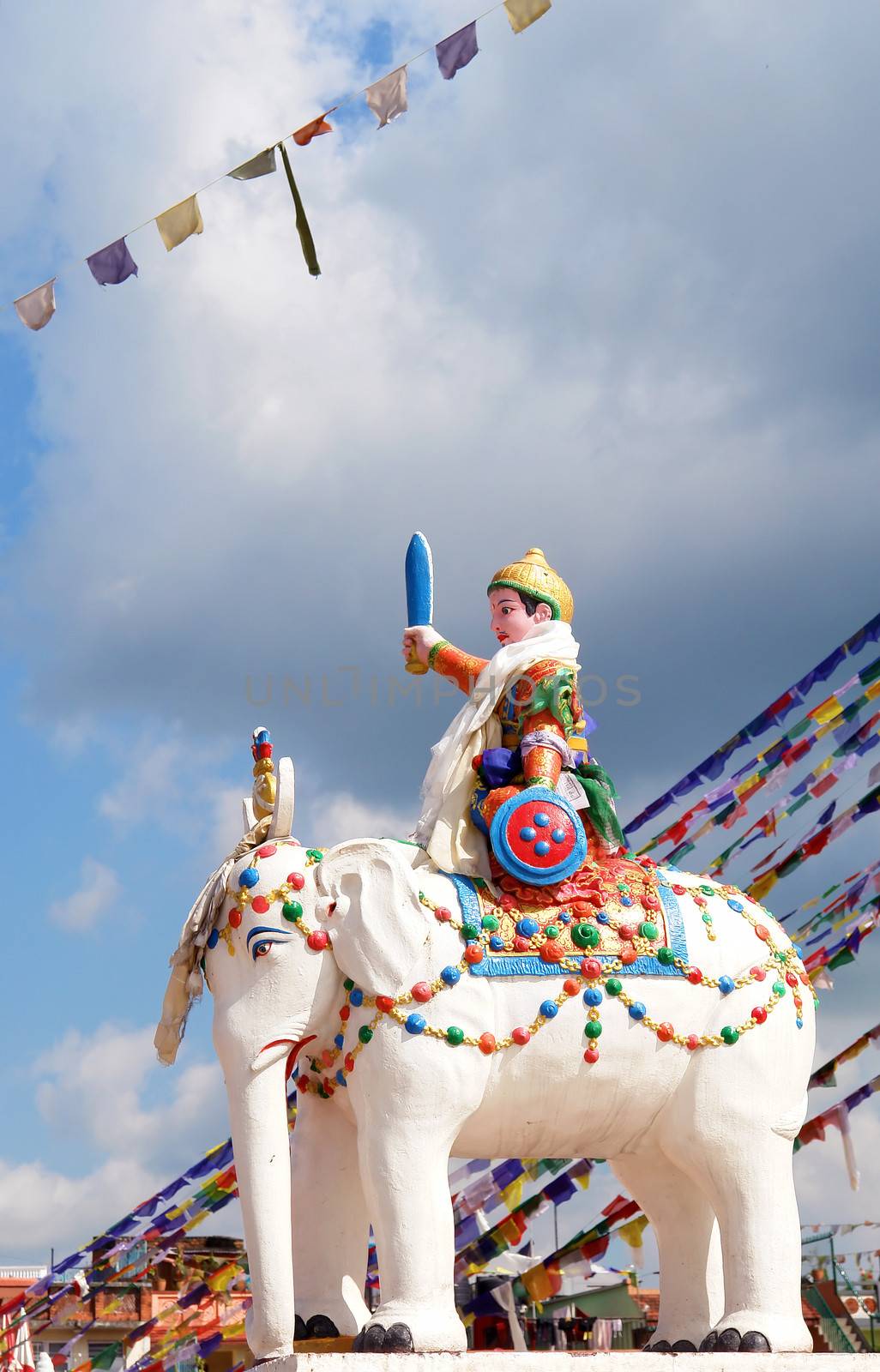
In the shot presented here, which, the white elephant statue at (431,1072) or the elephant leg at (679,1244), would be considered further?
the elephant leg at (679,1244)

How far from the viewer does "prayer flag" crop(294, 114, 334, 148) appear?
8227mm

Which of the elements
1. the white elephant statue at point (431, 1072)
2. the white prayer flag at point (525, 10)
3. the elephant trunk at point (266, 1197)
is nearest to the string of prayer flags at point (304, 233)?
the white prayer flag at point (525, 10)

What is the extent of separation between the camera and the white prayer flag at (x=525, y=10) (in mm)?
8125

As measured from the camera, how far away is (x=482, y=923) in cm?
642

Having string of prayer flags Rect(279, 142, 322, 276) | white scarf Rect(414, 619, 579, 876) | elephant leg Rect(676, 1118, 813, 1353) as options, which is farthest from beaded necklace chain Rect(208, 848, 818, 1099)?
string of prayer flags Rect(279, 142, 322, 276)

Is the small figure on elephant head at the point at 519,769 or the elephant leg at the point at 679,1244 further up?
the small figure on elephant head at the point at 519,769

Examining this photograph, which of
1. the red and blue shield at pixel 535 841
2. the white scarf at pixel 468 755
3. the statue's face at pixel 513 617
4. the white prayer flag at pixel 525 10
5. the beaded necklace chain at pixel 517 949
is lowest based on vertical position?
the beaded necklace chain at pixel 517 949

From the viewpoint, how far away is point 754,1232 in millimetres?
6414

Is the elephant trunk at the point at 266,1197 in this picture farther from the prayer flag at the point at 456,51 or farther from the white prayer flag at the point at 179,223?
the prayer flag at the point at 456,51

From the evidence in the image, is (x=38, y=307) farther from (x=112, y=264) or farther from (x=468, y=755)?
(x=468, y=755)

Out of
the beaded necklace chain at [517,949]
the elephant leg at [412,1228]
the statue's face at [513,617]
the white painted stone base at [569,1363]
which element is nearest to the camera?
the white painted stone base at [569,1363]

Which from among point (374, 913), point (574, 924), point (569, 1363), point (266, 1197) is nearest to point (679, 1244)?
point (569, 1363)

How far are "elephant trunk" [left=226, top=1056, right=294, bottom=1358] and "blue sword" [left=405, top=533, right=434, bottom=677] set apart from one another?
1.95 meters

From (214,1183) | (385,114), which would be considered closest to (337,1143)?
(214,1183)
